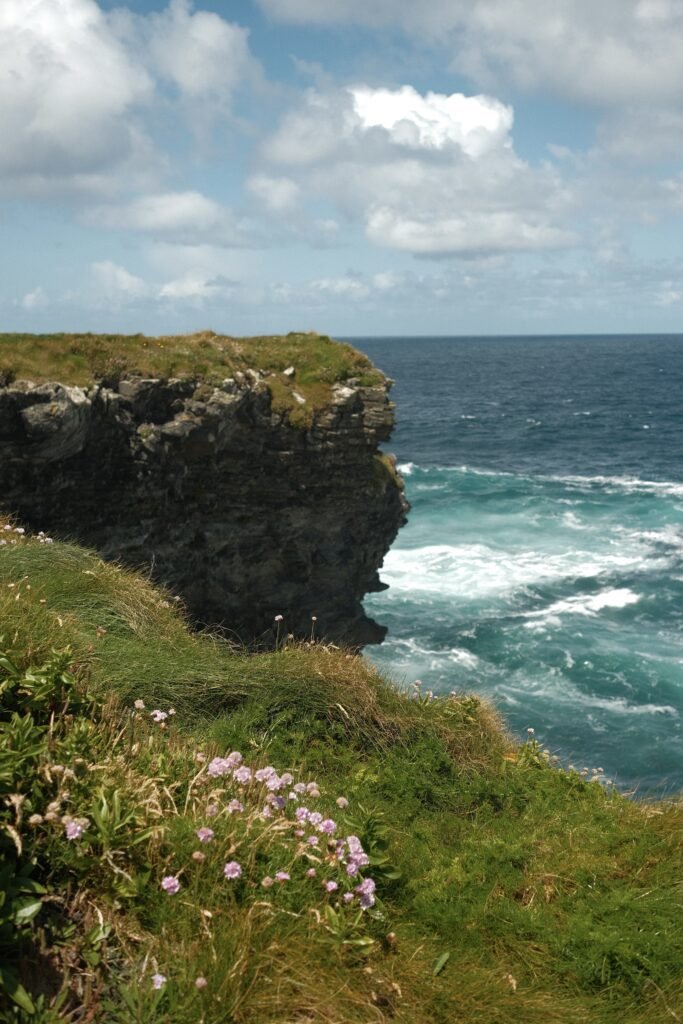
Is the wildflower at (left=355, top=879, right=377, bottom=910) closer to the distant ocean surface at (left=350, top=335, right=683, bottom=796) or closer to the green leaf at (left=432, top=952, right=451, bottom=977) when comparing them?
the green leaf at (left=432, top=952, right=451, bottom=977)

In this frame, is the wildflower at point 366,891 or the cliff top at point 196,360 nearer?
the wildflower at point 366,891

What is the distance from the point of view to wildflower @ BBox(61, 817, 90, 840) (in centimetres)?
452

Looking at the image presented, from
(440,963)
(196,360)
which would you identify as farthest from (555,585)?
(440,963)

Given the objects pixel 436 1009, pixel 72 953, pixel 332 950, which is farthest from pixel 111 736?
pixel 436 1009

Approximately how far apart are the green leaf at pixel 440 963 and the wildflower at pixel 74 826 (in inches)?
91.3

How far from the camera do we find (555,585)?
37.0 metres

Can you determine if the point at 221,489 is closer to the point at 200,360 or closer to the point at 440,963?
the point at 200,360

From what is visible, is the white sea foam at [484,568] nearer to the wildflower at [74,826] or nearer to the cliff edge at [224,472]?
the cliff edge at [224,472]

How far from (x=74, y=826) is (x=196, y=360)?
20980 millimetres

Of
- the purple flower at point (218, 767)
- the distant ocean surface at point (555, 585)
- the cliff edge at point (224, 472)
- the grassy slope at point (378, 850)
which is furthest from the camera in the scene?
the distant ocean surface at point (555, 585)

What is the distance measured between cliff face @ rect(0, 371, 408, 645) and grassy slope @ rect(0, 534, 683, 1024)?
11370 mm

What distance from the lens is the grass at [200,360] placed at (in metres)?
21.6

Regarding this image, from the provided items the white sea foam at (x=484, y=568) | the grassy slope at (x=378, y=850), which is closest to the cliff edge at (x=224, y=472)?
the white sea foam at (x=484, y=568)

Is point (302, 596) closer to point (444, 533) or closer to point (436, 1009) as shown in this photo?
Result: point (444, 533)
